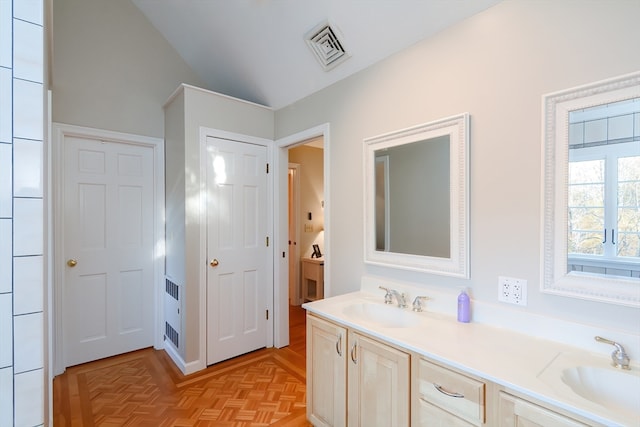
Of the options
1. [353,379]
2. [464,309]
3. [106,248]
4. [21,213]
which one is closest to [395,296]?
[464,309]

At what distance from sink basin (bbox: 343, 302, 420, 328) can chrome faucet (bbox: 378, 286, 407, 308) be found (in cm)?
4

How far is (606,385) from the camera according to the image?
3.62ft

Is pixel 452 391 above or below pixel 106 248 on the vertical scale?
below

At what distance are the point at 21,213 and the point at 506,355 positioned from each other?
166 cm

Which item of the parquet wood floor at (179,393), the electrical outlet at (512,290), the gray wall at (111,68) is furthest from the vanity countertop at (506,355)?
the gray wall at (111,68)

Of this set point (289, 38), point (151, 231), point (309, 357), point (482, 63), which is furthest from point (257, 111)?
point (309, 357)

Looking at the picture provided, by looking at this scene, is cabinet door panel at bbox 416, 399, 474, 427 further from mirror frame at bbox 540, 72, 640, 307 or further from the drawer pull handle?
mirror frame at bbox 540, 72, 640, 307

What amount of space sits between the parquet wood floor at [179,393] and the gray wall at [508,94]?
1.23m

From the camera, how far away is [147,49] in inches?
118

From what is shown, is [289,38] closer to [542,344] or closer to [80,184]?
[80,184]

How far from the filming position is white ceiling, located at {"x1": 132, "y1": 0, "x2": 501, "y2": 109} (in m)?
1.80

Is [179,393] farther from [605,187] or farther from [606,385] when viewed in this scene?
[605,187]

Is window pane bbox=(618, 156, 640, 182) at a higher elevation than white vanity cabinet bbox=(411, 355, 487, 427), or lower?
higher

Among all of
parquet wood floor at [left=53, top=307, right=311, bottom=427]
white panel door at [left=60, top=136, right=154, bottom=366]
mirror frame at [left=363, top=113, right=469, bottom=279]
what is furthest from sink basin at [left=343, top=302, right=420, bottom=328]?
white panel door at [left=60, top=136, right=154, bottom=366]
